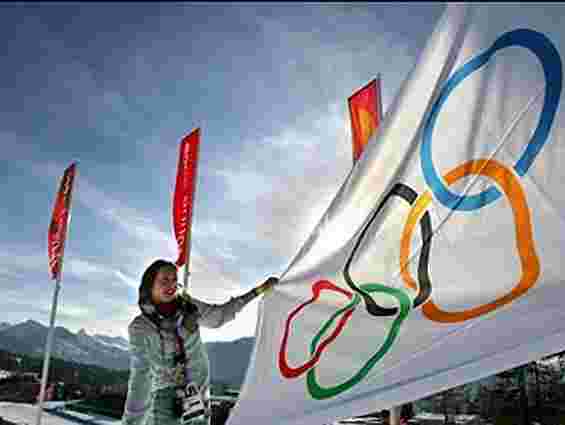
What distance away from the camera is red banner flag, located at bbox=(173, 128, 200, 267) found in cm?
546

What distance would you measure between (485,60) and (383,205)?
59cm

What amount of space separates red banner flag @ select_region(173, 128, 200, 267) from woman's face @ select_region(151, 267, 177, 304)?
2.41 m

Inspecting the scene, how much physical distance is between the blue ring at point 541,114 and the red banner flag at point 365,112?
336 centimetres

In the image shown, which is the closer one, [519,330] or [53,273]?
[519,330]

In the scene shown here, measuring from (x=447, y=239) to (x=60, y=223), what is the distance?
694 cm

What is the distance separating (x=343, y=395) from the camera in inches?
65.3

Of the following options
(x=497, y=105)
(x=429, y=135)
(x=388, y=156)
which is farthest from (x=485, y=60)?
(x=388, y=156)

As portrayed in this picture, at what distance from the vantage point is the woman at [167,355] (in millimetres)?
2551

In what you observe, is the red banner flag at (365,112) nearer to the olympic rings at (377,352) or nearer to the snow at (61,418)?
the olympic rings at (377,352)

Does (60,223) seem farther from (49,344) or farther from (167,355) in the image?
(167,355)

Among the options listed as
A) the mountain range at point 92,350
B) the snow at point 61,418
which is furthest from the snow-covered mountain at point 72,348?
the snow at point 61,418

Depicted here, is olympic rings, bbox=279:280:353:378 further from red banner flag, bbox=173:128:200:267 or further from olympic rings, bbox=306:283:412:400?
red banner flag, bbox=173:128:200:267

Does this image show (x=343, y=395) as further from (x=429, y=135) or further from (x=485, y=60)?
(x=485, y=60)

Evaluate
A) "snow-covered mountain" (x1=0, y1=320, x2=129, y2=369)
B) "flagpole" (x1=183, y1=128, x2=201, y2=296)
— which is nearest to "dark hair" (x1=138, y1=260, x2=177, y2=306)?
"flagpole" (x1=183, y1=128, x2=201, y2=296)
